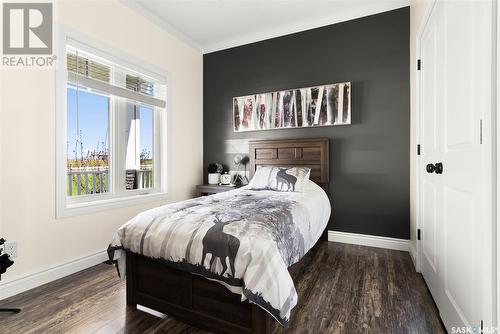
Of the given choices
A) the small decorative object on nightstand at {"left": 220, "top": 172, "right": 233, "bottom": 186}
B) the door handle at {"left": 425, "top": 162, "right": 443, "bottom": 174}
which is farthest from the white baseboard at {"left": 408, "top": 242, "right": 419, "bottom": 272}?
the small decorative object on nightstand at {"left": 220, "top": 172, "right": 233, "bottom": 186}

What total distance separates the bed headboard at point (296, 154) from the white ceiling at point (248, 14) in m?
1.59

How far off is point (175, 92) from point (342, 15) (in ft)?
8.11

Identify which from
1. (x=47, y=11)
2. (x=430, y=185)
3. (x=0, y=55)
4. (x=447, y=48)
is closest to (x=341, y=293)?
(x=430, y=185)

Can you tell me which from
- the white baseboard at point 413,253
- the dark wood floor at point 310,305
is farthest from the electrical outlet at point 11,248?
the white baseboard at point 413,253

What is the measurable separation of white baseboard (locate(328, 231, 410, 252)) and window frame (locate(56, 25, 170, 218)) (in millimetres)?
2377

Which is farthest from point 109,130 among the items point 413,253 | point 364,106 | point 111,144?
point 413,253

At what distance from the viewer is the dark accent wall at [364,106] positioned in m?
2.89

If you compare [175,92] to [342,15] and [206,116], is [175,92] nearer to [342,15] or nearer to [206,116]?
[206,116]

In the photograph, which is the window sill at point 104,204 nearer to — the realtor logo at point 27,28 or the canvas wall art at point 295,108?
the realtor logo at point 27,28

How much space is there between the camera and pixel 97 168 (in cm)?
273

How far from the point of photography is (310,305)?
1759 millimetres

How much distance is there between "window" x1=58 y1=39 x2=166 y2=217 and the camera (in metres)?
2.45

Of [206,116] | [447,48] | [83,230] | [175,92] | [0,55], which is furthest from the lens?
[206,116]

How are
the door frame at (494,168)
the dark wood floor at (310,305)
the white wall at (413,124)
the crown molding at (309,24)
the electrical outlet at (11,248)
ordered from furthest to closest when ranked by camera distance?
the crown molding at (309,24) → the white wall at (413,124) → the electrical outlet at (11,248) → the dark wood floor at (310,305) → the door frame at (494,168)
